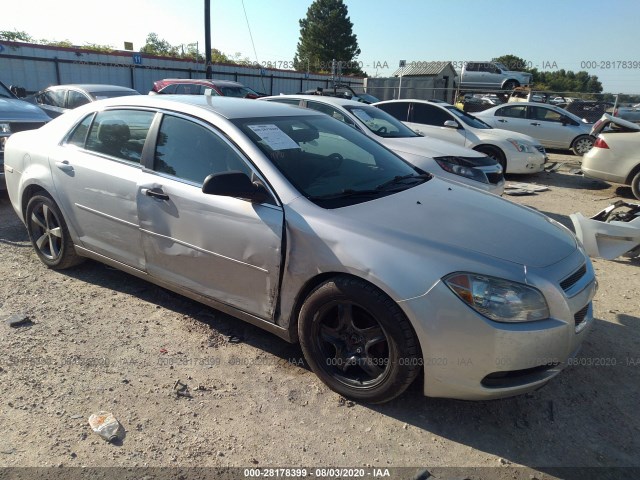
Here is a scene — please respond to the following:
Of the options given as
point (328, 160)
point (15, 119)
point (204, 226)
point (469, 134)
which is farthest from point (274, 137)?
point (469, 134)

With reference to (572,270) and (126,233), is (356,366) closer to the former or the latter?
(572,270)

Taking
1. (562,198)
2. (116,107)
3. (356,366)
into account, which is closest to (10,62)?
(116,107)

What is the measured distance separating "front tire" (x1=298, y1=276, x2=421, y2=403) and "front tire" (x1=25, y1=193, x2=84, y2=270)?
2.52 metres

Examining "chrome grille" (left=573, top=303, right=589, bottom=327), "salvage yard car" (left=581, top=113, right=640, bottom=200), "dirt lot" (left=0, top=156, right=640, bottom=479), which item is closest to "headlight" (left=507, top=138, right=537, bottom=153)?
"salvage yard car" (left=581, top=113, right=640, bottom=200)

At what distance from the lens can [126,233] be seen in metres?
3.55

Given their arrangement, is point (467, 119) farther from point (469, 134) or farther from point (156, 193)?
point (156, 193)

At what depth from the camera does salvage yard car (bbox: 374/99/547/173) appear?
9617mm

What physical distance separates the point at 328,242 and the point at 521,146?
27.5 ft

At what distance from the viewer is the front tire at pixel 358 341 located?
2.46 meters

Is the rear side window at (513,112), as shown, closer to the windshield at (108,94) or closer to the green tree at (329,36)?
the windshield at (108,94)

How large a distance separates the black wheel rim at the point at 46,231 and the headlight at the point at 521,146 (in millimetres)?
8392

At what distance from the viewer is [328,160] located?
3.32 meters

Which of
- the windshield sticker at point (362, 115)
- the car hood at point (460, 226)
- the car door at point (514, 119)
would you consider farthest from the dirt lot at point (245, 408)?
the car door at point (514, 119)

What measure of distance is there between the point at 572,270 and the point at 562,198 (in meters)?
6.76
